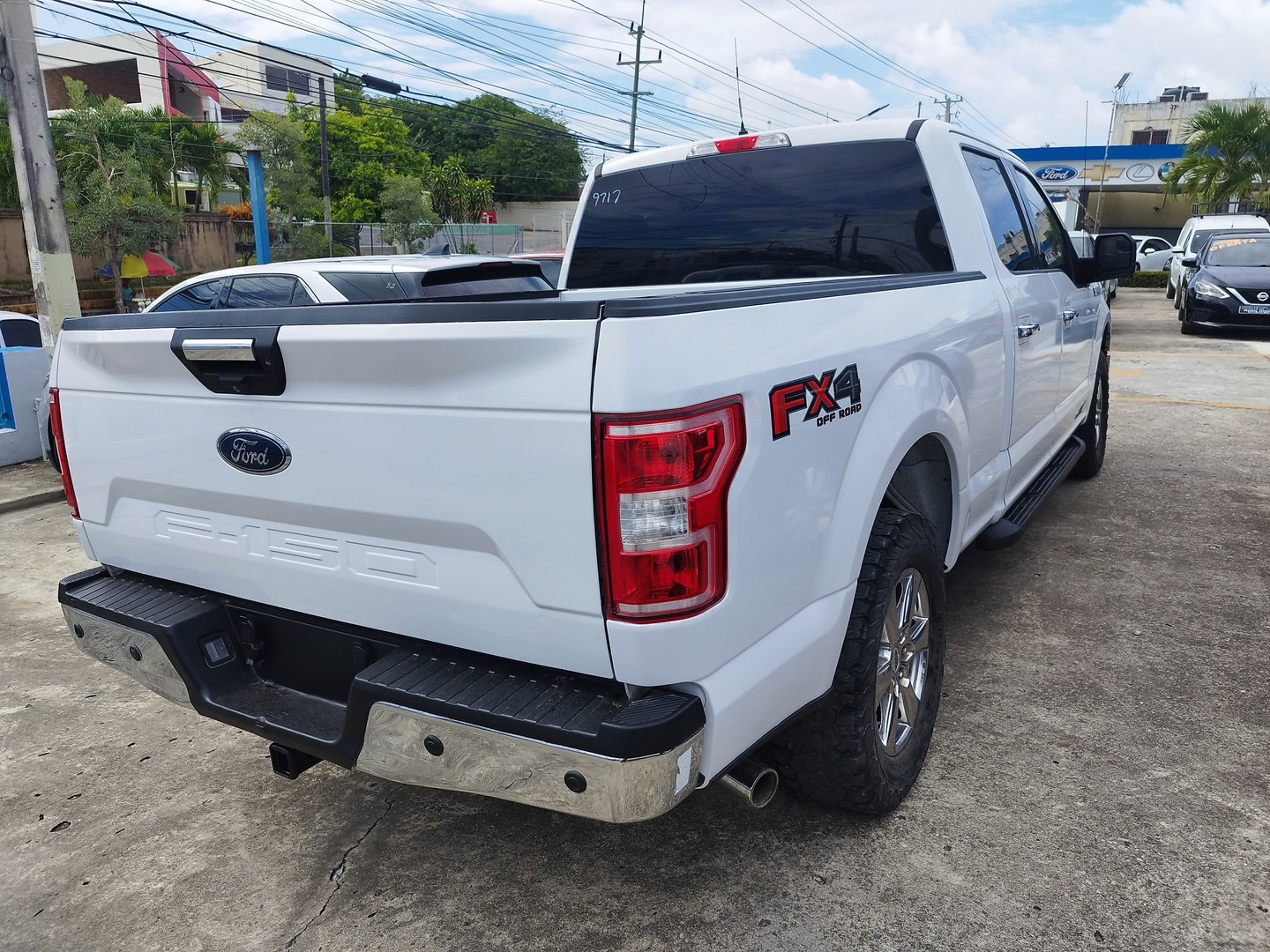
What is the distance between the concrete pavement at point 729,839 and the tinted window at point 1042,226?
1670mm

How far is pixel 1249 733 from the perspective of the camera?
3.25 metres

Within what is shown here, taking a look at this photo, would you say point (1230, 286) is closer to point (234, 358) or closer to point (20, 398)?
point (20, 398)

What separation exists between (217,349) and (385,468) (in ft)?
1.68

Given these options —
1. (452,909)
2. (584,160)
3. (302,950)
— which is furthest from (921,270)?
(584,160)

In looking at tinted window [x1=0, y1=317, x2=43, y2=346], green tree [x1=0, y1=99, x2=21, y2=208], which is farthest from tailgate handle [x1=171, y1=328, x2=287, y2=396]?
green tree [x1=0, y1=99, x2=21, y2=208]

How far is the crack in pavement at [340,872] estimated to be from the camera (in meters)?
2.45

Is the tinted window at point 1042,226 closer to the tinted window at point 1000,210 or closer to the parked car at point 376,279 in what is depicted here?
the tinted window at point 1000,210

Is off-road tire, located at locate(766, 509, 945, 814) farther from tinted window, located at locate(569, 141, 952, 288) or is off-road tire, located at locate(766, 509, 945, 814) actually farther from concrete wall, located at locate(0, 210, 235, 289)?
concrete wall, located at locate(0, 210, 235, 289)

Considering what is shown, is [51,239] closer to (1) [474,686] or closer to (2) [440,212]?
(1) [474,686]

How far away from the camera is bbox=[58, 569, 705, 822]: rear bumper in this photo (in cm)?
187

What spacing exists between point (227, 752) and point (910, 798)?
226cm

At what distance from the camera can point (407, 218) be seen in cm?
4519

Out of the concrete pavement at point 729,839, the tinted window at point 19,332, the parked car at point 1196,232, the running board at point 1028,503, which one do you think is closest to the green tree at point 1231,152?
the parked car at point 1196,232

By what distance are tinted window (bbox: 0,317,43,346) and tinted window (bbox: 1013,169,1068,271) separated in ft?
28.1
